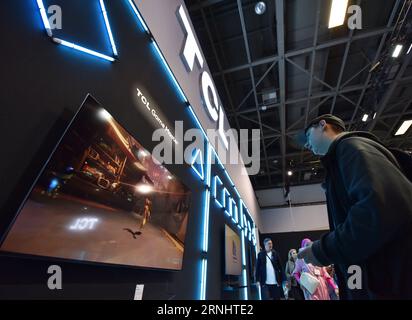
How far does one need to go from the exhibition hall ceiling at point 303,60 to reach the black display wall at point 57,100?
3742 mm

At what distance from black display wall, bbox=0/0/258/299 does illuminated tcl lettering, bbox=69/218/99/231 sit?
156 mm

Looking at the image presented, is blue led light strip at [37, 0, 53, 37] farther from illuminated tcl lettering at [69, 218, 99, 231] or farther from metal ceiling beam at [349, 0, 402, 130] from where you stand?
metal ceiling beam at [349, 0, 402, 130]

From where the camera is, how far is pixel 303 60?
569cm

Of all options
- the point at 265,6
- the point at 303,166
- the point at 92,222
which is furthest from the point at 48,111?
the point at 303,166

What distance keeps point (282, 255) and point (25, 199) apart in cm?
1131

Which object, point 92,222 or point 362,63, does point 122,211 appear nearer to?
point 92,222

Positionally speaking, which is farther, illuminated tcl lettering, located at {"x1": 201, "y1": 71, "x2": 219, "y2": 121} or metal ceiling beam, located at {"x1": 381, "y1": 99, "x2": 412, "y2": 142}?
metal ceiling beam, located at {"x1": 381, "y1": 99, "x2": 412, "y2": 142}

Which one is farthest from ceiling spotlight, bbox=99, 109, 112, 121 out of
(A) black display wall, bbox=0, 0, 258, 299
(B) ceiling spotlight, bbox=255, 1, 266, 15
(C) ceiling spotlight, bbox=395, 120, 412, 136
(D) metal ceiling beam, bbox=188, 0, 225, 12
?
(C) ceiling spotlight, bbox=395, 120, 412, 136

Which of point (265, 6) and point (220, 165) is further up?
point (265, 6)

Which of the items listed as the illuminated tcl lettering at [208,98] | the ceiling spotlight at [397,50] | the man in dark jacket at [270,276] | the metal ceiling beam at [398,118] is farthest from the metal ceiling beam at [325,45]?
the man in dark jacket at [270,276]

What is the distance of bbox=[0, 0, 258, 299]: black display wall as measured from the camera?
33.5 inches

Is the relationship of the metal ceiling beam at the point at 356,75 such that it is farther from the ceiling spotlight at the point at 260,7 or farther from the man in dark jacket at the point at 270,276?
the man in dark jacket at the point at 270,276

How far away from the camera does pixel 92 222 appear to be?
1097 mm

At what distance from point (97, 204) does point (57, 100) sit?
532 mm
